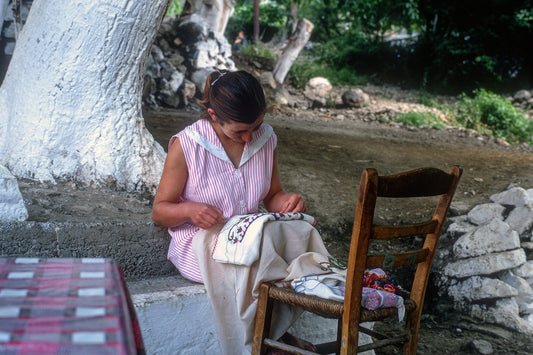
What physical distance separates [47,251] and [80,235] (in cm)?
16

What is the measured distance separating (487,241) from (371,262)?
8.72 ft

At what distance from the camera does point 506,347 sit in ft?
10.8

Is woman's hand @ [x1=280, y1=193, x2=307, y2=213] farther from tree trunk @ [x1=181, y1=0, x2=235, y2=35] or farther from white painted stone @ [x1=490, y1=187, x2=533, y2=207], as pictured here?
tree trunk @ [x1=181, y1=0, x2=235, y2=35]

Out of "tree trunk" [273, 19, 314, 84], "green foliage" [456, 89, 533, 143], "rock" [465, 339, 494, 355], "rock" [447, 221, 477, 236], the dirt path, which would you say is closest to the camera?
"rock" [465, 339, 494, 355]

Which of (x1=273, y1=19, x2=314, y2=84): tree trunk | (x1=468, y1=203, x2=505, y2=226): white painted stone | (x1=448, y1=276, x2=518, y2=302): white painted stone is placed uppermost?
(x1=273, y1=19, x2=314, y2=84): tree trunk

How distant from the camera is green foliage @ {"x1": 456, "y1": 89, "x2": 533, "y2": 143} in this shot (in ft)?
31.6

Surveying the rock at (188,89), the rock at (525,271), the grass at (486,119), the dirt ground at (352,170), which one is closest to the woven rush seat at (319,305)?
the dirt ground at (352,170)

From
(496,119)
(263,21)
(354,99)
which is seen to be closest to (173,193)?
(496,119)

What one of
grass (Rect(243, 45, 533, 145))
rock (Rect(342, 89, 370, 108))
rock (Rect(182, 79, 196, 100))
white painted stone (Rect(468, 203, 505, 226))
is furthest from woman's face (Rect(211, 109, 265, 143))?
rock (Rect(342, 89, 370, 108))

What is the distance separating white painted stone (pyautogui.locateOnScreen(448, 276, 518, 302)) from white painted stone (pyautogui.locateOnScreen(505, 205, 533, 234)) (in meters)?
0.91

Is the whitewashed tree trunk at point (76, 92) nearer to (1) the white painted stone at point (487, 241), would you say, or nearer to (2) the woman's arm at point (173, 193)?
(2) the woman's arm at point (173, 193)

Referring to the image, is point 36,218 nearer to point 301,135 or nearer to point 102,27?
point 102,27

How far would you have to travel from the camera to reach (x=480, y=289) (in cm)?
379

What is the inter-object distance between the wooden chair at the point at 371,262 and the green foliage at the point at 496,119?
27.6 ft
